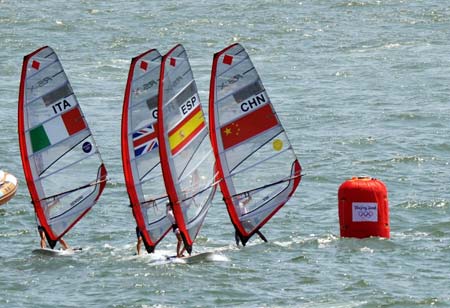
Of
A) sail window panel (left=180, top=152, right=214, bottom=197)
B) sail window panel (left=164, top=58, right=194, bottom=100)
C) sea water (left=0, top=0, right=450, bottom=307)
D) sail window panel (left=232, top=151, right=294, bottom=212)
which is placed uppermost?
sail window panel (left=164, top=58, right=194, bottom=100)

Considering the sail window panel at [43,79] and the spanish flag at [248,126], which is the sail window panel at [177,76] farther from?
the sail window panel at [43,79]

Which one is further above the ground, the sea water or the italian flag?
the italian flag

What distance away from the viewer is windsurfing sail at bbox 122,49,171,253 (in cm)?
2712

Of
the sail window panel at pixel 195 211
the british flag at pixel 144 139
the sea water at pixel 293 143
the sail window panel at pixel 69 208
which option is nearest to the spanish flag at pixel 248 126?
the sail window panel at pixel 195 211

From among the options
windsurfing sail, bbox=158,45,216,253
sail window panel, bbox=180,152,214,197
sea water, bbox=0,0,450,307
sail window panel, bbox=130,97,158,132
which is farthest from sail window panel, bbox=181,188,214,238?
sail window panel, bbox=130,97,158,132

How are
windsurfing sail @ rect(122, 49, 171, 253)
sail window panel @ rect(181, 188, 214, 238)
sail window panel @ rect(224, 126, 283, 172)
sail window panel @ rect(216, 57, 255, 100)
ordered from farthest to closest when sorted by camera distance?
sail window panel @ rect(224, 126, 283, 172) → sail window panel @ rect(216, 57, 255, 100) → windsurfing sail @ rect(122, 49, 171, 253) → sail window panel @ rect(181, 188, 214, 238)

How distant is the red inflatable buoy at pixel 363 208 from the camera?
27.9m

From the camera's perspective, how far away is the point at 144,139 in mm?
27312

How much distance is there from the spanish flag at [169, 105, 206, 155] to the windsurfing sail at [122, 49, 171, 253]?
65 centimetres

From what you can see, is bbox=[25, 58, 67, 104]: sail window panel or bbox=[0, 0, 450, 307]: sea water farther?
bbox=[25, 58, 67, 104]: sail window panel

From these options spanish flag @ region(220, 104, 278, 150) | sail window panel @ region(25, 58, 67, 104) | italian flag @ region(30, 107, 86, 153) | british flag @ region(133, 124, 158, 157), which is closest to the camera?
british flag @ region(133, 124, 158, 157)

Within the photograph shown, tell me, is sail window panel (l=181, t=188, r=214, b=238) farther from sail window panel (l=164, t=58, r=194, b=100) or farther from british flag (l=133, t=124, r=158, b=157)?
sail window panel (l=164, t=58, r=194, b=100)

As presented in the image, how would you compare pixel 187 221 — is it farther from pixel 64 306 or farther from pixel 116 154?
pixel 116 154

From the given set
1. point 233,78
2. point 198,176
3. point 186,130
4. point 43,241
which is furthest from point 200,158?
point 43,241
